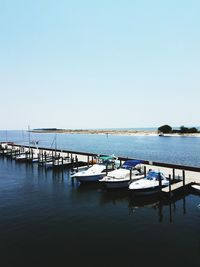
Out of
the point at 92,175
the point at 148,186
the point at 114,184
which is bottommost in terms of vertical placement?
the point at 114,184

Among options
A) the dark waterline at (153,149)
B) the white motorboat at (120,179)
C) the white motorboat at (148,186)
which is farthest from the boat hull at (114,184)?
the dark waterline at (153,149)

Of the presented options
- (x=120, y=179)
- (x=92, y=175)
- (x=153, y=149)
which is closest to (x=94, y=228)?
(x=120, y=179)

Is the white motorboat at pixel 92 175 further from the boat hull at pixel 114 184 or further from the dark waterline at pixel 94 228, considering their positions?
the boat hull at pixel 114 184

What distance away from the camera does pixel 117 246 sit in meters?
16.6

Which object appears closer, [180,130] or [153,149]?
[153,149]

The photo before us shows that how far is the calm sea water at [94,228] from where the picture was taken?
15.2m

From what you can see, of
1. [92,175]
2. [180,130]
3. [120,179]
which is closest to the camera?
[120,179]

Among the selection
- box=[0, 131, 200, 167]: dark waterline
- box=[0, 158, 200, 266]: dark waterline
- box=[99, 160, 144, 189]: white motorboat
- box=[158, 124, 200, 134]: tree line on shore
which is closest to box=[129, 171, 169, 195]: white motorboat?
box=[0, 158, 200, 266]: dark waterline

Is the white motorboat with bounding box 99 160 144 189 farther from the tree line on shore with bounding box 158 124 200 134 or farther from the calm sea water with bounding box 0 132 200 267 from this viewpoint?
the tree line on shore with bounding box 158 124 200 134

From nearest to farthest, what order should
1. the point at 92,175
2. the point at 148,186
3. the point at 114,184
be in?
the point at 148,186 → the point at 114,184 → the point at 92,175

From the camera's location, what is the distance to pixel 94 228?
19.6 m

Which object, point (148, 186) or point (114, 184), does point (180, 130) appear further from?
point (148, 186)

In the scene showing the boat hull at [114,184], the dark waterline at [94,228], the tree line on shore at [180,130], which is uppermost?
the tree line on shore at [180,130]

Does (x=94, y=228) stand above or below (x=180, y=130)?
below
